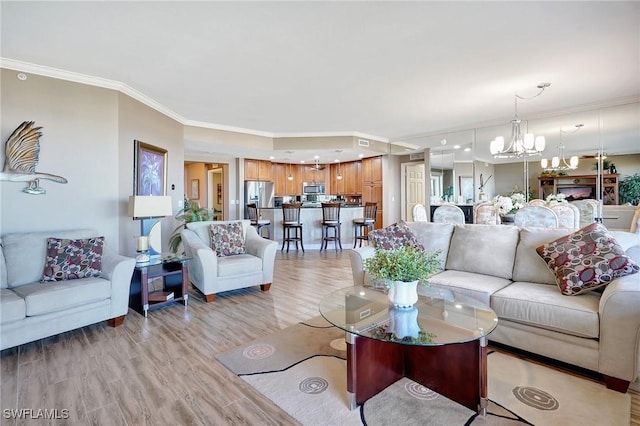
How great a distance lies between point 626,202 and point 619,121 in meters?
1.24

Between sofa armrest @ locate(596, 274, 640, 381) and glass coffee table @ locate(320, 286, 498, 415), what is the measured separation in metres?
0.68

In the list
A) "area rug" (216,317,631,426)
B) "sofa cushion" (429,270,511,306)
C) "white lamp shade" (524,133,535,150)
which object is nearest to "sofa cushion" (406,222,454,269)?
"sofa cushion" (429,270,511,306)

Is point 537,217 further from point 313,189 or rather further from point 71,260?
point 313,189

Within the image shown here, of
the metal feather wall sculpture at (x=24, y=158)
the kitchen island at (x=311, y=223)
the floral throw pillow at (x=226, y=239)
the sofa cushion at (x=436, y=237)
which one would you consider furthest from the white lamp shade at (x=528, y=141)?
the metal feather wall sculpture at (x=24, y=158)

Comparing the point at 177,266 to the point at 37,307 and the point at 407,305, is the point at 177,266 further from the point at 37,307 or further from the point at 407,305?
the point at 407,305

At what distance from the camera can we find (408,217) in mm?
8531

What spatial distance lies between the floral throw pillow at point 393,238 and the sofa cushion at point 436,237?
0.39 feet

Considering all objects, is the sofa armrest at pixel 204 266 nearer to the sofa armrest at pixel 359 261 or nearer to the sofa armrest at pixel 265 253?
the sofa armrest at pixel 265 253

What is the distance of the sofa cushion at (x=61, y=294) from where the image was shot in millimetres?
2379

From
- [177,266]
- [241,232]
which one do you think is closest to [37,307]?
[177,266]

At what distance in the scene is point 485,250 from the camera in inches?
116

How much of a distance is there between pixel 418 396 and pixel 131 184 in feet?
13.3

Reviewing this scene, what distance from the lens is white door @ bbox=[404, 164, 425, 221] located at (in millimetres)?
Result: 8492

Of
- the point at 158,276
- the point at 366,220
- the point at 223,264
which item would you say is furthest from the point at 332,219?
the point at 158,276
